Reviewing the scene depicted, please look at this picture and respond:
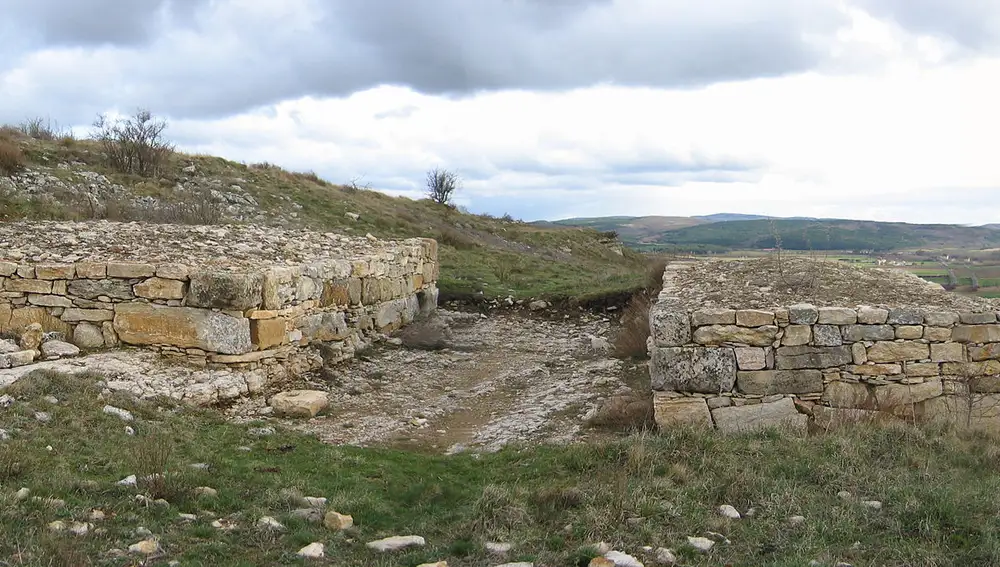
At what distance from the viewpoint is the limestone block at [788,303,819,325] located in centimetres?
721

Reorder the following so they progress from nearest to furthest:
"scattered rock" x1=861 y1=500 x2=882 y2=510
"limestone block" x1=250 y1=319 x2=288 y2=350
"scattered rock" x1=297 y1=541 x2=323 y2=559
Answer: "scattered rock" x1=297 y1=541 x2=323 y2=559, "scattered rock" x1=861 y1=500 x2=882 y2=510, "limestone block" x1=250 y1=319 x2=288 y2=350

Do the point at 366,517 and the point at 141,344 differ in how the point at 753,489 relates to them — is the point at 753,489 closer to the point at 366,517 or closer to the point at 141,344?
the point at 366,517

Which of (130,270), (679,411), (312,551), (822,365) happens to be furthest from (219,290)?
(822,365)

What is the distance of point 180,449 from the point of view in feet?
20.6

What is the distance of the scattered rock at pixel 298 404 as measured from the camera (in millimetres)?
8281

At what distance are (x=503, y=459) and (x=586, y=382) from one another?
10.6 ft

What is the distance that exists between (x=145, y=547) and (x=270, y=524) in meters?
0.76

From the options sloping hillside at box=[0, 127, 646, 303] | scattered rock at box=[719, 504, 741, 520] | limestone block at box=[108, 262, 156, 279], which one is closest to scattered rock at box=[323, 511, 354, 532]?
scattered rock at box=[719, 504, 741, 520]

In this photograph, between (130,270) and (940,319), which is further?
(130,270)

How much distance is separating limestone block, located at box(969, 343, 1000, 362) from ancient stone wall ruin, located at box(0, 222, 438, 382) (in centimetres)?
756

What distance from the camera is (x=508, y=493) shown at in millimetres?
5242

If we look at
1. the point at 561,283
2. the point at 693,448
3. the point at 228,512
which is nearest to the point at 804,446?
the point at 693,448

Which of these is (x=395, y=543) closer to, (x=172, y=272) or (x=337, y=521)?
(x=337, y=521)

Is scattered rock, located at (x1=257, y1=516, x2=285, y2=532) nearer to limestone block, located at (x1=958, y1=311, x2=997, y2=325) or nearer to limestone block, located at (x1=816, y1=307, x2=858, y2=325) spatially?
limestone block, located at (x1=816, y1=307, x2=858, y2=325)
